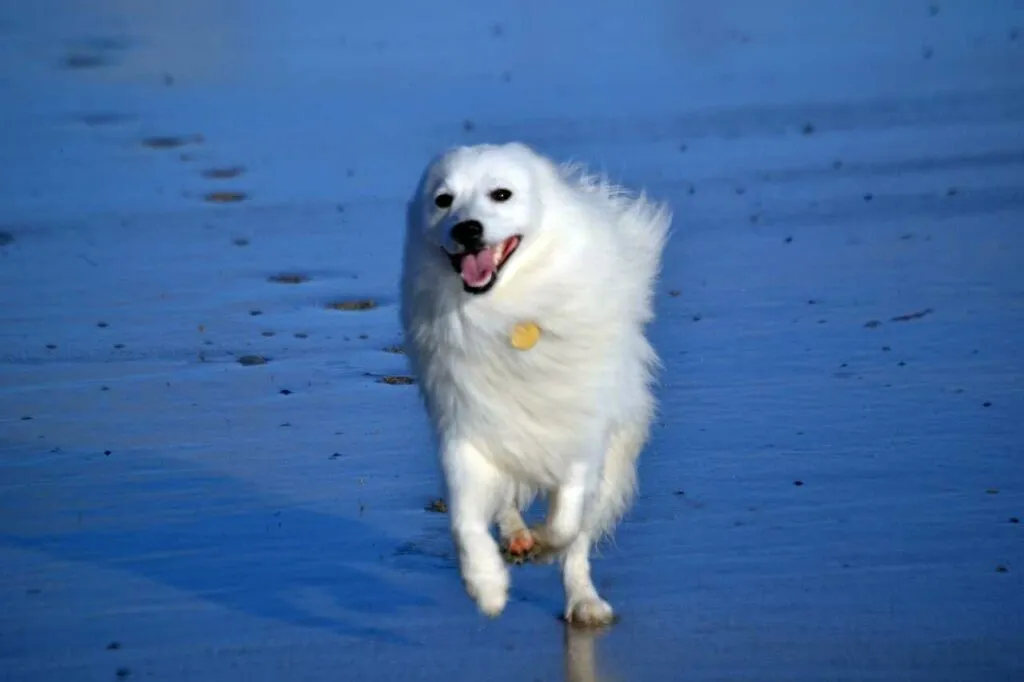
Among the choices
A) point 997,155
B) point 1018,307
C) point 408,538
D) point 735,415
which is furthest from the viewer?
point 997,155

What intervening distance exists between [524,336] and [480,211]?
0.43m

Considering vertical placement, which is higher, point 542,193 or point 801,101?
point 542,193

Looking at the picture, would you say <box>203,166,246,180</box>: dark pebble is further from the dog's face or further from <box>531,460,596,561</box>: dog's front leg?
the dog's face

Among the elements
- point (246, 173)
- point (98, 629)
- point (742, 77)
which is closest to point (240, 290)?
point (246, 173)

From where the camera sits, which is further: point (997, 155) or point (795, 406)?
point (997, 155)

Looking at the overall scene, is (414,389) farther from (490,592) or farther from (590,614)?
(490,592)

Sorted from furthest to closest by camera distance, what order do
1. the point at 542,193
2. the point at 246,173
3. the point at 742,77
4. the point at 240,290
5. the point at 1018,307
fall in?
the point at 742,77 → the point at 246,173 → the point at 240,290 → the point at 1018,307 → the point at 542,193

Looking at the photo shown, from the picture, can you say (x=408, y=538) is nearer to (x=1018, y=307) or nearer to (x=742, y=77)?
(x=1018, y=307)

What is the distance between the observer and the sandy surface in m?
6.36

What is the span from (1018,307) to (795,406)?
1545mm

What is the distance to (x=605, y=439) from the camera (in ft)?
22.0

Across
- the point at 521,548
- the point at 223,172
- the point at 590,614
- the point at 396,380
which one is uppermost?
the point at 521,548

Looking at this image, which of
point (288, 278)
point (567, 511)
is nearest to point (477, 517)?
point (567, 511)

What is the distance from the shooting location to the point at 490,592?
240 inches
